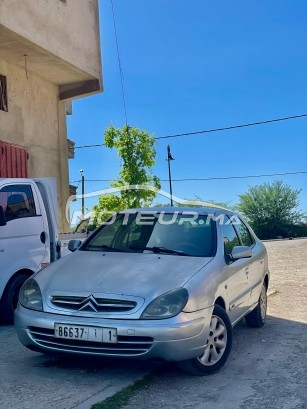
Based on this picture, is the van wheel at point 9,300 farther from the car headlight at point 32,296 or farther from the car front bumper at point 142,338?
the car front bumper at point 142,338

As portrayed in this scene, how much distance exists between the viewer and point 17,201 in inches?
268

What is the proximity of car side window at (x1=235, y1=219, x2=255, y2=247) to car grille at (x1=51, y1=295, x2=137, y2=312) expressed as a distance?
102 inches

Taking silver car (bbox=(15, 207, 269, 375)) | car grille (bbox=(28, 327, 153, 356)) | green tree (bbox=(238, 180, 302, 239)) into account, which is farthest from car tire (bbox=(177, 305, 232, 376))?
green tree (bbox=(238, 180, 302, 239))

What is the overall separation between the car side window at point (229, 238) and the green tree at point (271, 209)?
39038mm

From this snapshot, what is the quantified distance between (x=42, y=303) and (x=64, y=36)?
27.3ft

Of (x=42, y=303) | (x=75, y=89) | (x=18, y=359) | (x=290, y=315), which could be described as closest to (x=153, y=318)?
(x=42, y=303)

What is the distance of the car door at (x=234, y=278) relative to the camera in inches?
201

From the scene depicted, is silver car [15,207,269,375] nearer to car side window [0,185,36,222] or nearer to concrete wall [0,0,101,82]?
car side window [0,185,36,222]

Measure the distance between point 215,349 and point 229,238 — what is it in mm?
1508

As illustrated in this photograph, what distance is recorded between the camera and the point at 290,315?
748cm

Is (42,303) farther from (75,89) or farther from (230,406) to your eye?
(75,89)

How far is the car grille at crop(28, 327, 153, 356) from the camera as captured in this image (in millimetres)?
4070

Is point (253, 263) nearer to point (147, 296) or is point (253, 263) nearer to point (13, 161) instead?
point (147, 296)

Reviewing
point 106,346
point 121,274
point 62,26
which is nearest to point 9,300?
point 121,274
